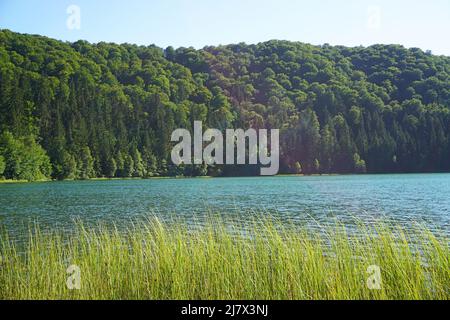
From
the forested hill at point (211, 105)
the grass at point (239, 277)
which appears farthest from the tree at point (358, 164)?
the grass at point (239, 277)

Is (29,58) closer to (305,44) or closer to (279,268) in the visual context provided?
(305,44)

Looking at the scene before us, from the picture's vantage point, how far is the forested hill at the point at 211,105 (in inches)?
3334

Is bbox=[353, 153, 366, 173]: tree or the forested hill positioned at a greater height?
the forested hill

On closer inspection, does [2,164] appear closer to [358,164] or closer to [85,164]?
[85,164]

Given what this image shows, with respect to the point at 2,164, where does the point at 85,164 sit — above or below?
below

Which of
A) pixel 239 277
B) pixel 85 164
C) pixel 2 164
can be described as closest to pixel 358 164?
pixel 85 164

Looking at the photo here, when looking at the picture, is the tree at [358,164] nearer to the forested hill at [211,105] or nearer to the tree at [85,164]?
the forested hill at [211,105]

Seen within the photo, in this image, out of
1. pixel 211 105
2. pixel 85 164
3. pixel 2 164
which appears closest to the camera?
pixel 2 164

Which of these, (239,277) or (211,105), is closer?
(239,277)

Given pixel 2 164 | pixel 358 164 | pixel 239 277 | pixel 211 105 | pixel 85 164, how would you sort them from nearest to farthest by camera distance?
1. pixel 239 277
2. pixel 2 164
3. pixel 85 164
4. pixel 358 164
5. pixel 211 105

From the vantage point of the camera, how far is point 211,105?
4697 inches

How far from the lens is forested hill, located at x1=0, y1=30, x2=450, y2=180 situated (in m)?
84.7

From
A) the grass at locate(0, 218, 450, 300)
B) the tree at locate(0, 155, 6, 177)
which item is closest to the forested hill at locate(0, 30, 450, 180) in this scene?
the tree at locate(0, 155, 6, 177)

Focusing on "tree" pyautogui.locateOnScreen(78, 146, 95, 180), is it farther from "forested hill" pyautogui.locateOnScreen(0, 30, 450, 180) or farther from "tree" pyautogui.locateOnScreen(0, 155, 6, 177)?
"tree" pyautogui.locateOnScreen(0, 155, 6, 177)
